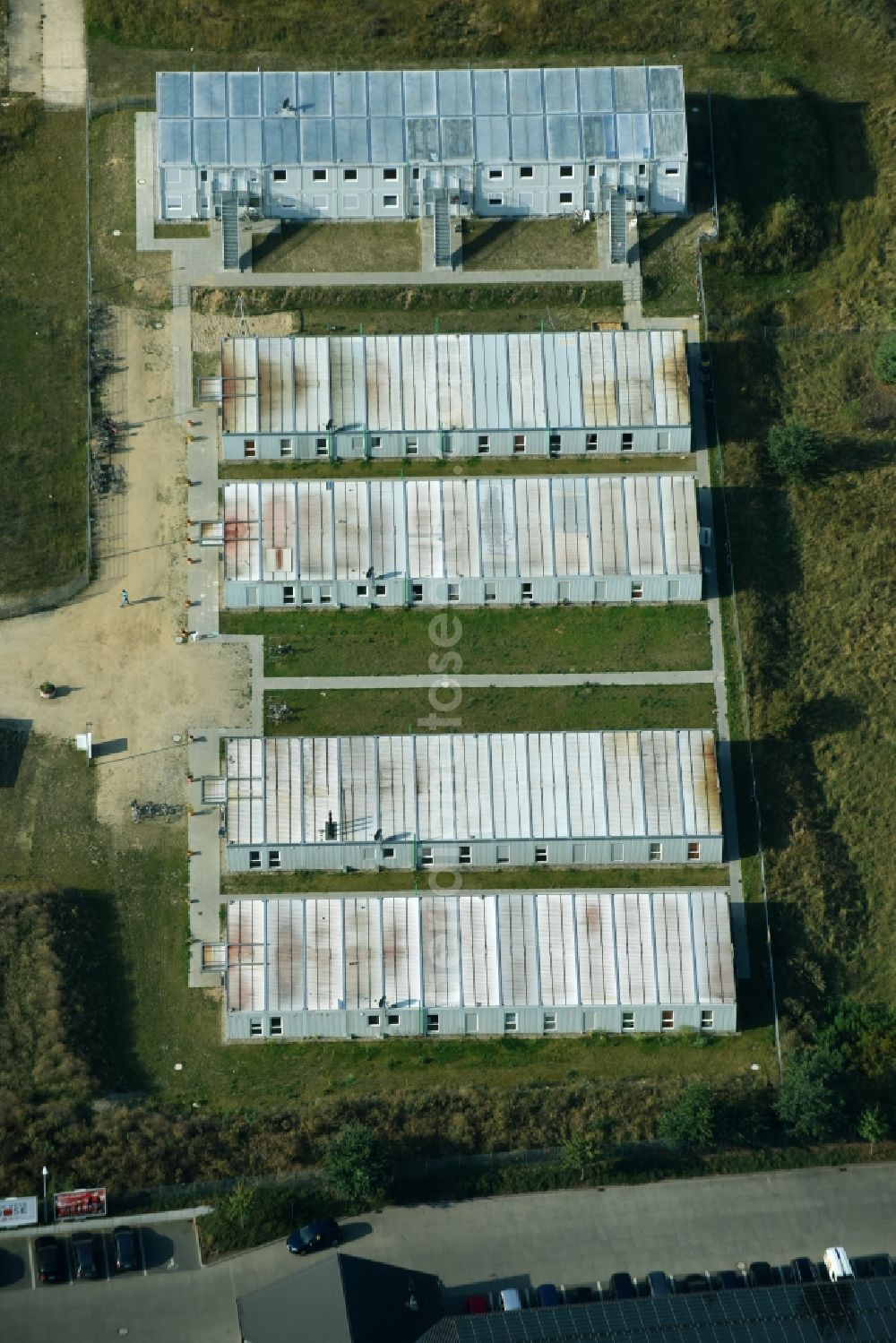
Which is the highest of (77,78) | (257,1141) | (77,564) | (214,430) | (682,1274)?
(77,78)

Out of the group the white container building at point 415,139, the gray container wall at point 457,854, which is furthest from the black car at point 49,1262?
the white container building at point 415,139

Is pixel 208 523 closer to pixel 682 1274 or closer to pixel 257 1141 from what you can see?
pixel 257 1141

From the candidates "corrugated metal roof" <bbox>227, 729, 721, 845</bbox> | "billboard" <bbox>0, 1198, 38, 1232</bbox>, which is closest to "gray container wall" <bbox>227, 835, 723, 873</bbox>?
"corrugated metal roof" <bbox>227, 729, 721, 845</bbox>

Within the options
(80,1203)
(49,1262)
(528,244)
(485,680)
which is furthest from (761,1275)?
(528,244)

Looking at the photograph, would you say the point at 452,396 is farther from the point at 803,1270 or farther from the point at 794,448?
the point at 803,1270

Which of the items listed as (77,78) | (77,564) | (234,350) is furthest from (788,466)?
(77,78)

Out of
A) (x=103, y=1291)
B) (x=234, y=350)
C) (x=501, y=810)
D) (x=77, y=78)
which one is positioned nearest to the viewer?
(x=103, y=1291)
